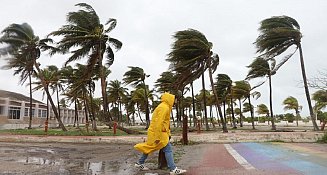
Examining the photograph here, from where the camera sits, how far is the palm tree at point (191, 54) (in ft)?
72.7

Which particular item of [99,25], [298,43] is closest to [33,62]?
[99,25]

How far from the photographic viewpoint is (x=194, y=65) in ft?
79.2

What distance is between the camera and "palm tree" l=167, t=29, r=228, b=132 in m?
22.2

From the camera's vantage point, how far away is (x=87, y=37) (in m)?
22.3

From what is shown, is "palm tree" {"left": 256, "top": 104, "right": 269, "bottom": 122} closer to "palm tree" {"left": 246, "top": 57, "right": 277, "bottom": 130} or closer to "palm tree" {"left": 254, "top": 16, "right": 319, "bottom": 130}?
"palm tree" {"left": 246, "top": 57, "right": 277, "bottom": 130}

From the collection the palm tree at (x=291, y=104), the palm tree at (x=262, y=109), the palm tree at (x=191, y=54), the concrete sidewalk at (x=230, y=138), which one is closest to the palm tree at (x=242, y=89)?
the palm tree at (x=191, y=54)

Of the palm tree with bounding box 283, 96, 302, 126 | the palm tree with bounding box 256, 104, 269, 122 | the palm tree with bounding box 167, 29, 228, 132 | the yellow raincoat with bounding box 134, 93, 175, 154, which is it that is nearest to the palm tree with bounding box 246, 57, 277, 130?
the palm tree with bounding box 167, 29, 228, 132

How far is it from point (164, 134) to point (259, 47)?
52.0ft

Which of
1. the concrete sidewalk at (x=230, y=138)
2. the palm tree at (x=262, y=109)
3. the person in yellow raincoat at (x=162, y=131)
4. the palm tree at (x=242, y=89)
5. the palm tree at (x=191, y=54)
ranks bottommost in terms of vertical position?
the concrete sidewalk at (x=230, y=138)

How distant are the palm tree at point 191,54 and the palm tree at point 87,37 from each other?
5.07m

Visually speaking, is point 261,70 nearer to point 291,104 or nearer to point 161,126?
point 161,126

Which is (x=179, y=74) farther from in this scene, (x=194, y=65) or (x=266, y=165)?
(x=266, y=165)

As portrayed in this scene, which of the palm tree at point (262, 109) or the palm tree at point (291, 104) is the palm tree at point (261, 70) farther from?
the palm tree at point (262, 109)

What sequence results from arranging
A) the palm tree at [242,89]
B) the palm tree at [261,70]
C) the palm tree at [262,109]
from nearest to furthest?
the palm tree at [261,70], the palm tree at [242,89], the palm tree at [262,109]
